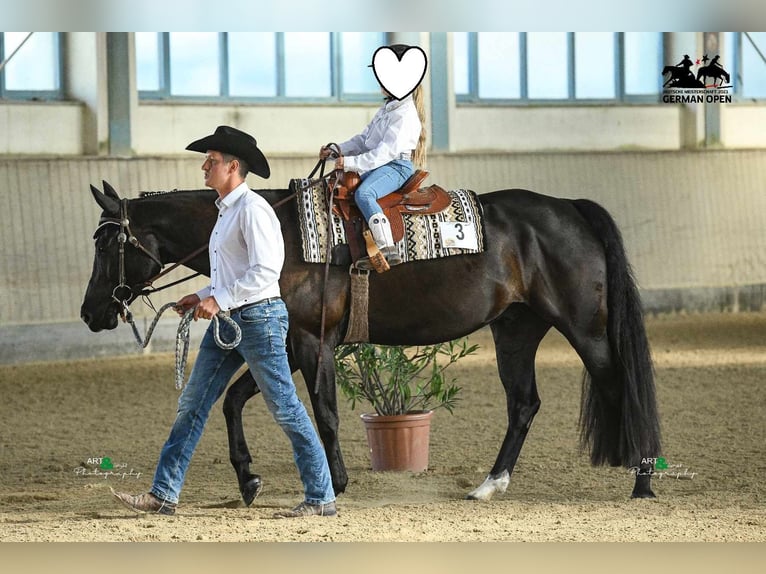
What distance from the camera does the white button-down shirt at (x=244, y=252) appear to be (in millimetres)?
4105

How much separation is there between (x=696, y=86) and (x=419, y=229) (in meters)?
1.74

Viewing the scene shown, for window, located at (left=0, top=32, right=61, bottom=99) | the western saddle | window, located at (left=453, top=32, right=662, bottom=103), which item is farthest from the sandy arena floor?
window, located at (left=453, top=32, right=662, bottom=103)

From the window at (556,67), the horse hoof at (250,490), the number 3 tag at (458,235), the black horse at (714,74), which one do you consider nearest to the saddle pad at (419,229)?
the number 3 tag at (458,235)

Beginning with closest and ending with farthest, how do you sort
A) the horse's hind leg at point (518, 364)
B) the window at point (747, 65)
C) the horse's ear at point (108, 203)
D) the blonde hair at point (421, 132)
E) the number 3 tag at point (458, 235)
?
the horse's ear at point (108, 203)
the number 3 tag at point (458, 235)
the blonde hair at point (421, 132)
the horse's hind leg at point (518, 364)
the window at point (747, 65)

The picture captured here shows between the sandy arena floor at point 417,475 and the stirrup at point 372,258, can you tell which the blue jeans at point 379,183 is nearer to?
the stirrup at point 372,258

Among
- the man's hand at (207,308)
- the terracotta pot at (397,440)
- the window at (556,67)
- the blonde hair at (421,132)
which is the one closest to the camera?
the man's hand at (207,308)

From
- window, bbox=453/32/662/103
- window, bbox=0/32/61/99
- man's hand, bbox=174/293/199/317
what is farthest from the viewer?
window, bbox=453/32/662/103

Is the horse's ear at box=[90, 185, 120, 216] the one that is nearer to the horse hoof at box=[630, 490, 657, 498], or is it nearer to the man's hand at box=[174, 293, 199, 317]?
the man's hand at box=[174, 293, 199, 317]

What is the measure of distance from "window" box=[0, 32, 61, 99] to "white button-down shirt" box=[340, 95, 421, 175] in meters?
5.61

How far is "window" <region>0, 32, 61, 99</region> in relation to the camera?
961cm

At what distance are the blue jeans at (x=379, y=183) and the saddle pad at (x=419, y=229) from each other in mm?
129

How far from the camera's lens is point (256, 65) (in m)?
10.6

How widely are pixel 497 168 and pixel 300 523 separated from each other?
22.7 ft

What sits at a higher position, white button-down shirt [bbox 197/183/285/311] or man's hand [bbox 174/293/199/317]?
white button-down shirt [bbox 197/183/285/311]
